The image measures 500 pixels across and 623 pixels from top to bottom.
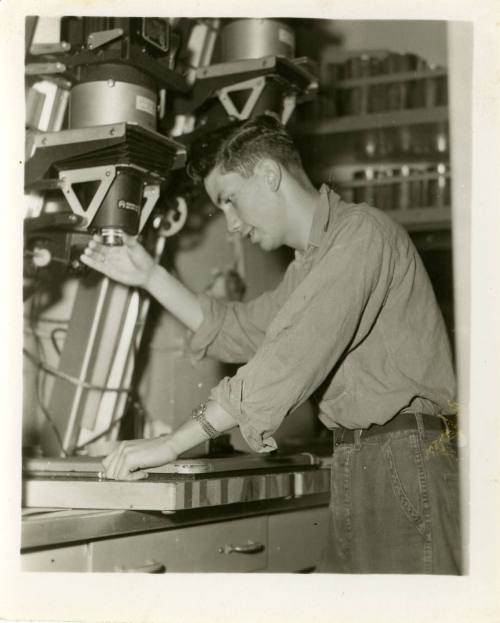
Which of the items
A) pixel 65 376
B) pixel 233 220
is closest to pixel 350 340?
pixel 233 220

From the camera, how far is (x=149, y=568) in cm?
133

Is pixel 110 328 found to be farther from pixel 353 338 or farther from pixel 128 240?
pixel 353 338

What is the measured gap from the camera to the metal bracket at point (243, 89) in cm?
188

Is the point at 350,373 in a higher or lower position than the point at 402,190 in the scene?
lower

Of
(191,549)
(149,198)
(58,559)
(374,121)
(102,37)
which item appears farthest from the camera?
(374,121)

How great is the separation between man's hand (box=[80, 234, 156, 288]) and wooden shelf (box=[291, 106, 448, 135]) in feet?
3.81

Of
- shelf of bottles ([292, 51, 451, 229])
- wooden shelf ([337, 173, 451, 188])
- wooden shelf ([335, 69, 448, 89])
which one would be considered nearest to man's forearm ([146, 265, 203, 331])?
shelf of bottles ([292, 51, 451, 229])

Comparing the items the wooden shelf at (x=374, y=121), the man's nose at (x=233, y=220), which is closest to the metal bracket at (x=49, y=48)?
the man's nose at (x=233, y=220)

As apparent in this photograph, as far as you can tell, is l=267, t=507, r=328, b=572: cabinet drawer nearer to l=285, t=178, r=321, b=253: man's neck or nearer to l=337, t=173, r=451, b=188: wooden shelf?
l=285, t=178, r=321, b=253: man's neck

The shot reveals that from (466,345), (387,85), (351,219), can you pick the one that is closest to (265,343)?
(351,219)

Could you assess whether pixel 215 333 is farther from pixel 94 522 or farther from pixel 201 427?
pixel 94 522

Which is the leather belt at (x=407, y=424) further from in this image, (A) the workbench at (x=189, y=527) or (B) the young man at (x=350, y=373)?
(A) the workbench at (x=189, y=527)

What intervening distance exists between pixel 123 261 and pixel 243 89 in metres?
0.51

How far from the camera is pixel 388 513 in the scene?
1.36 meters
